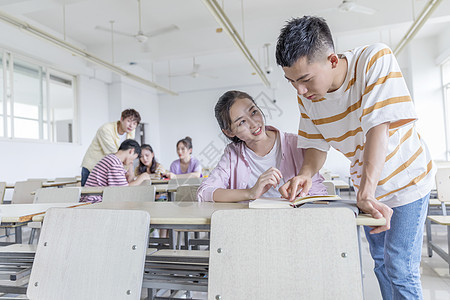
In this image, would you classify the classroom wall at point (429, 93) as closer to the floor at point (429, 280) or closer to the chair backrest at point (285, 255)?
the floor at point (429, 280)

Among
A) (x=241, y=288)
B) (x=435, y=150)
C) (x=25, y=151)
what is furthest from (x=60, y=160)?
(x=435, y=150)

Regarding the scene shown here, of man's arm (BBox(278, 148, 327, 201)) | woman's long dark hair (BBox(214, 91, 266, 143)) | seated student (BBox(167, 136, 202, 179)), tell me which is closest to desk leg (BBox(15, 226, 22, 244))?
seated student (BBox(167, 136, 202, 179))

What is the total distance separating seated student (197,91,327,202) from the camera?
59.6 inches

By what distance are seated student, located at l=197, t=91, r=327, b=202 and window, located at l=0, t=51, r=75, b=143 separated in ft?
18.0

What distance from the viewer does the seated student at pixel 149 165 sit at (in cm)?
407

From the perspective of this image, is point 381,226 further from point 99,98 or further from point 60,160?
point 99,98

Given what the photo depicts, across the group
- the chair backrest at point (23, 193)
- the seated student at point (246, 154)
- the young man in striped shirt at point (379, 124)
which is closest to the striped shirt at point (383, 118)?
the young man in striped shirt at point (379, 124)

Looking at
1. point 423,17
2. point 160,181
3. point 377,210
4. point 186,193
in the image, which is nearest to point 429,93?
point 423,17

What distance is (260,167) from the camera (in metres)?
1.60

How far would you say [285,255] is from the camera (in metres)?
0.93

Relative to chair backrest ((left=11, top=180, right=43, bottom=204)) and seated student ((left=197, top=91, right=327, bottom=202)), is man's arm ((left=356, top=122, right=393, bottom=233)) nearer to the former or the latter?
seated student ((left=197, top=91, right=327, bottom=202))

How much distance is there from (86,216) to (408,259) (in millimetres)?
1115

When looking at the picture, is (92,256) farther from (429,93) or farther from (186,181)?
(429,93)

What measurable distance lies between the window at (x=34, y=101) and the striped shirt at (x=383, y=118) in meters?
6.12
